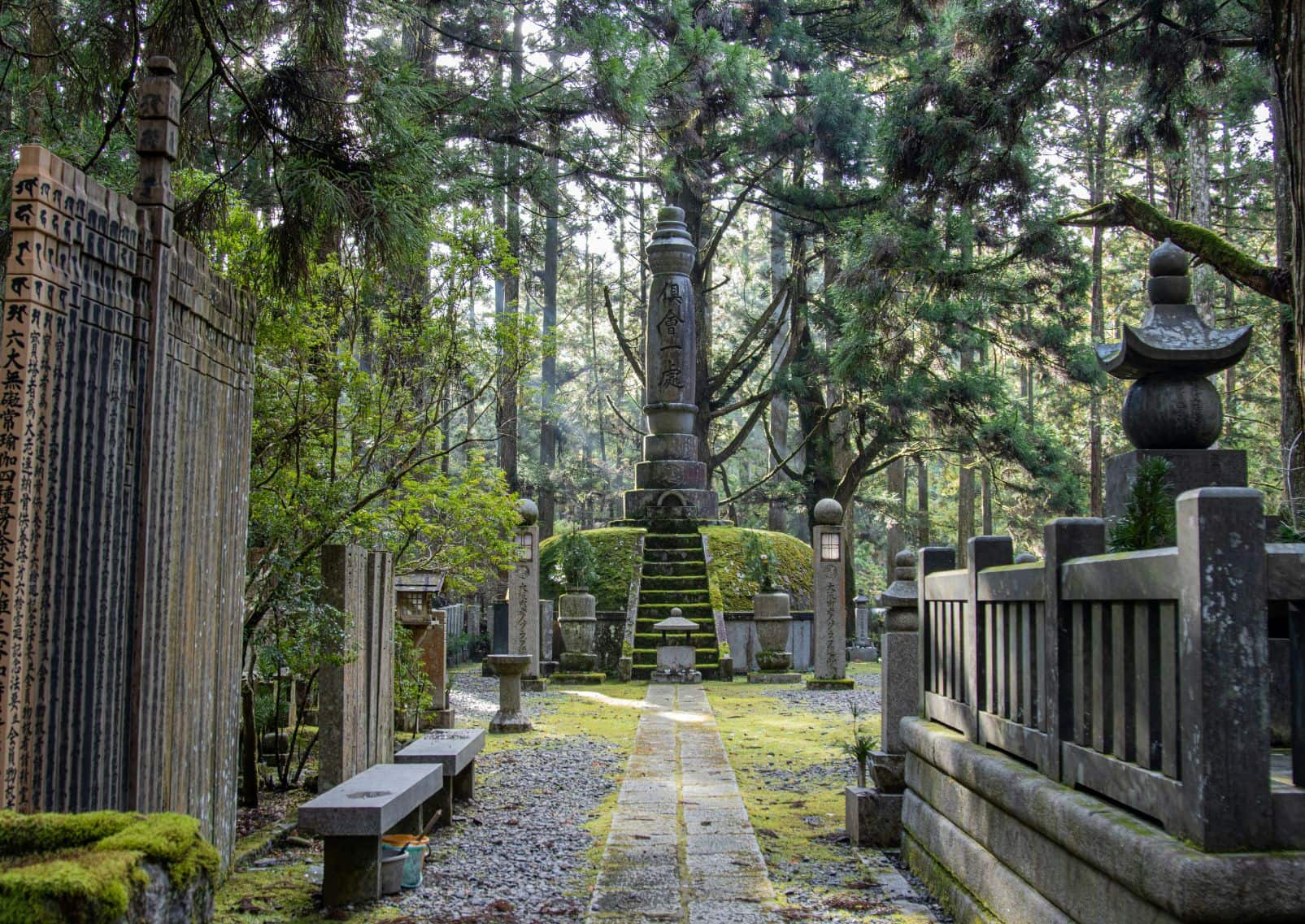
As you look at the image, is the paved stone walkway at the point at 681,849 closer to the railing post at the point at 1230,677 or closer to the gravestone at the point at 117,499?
the gravestone at the point at 117,499

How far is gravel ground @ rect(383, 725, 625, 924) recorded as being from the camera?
495 cm

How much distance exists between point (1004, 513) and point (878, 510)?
7125 millimetres

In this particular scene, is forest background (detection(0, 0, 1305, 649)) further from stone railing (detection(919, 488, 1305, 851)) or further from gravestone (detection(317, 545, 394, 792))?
stone railing (detection(919, 488, 1305, 851))

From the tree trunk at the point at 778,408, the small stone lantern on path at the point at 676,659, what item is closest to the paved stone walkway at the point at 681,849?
the small stone lantern on path at the point at 676,659

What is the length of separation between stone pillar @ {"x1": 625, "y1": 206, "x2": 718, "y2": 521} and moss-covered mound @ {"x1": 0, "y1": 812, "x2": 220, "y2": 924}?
56.4 ft

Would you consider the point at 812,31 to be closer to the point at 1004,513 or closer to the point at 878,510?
the point at 878,510

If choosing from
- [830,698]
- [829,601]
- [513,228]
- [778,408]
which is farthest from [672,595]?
[778,408]

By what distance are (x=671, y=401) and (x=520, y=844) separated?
13.9 meters

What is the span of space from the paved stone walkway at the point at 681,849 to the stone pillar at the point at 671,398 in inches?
414

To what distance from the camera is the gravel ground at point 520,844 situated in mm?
4949

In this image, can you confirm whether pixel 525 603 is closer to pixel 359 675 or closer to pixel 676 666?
pixel 676 666

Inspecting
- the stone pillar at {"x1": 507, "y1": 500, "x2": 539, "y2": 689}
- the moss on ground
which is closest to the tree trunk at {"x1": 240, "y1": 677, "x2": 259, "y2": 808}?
the moss on ground

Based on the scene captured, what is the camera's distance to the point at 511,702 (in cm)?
1090

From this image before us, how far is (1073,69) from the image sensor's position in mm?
9820
